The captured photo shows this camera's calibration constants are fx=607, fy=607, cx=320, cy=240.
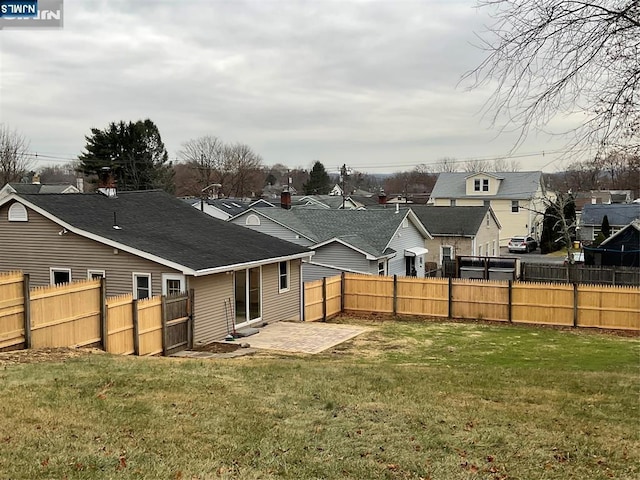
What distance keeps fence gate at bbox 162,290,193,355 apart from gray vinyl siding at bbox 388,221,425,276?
1538 cm

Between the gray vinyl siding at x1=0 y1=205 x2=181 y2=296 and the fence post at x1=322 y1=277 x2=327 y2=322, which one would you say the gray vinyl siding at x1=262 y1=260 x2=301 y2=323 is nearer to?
the fence post at x1=322 y1=277 x2=327 y2=322

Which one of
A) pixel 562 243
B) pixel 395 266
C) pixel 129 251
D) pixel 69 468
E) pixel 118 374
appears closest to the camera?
pixel 69 468

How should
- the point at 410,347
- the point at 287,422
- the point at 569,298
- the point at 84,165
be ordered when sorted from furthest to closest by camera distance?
the point at 84,165 < the point at 569,298 < the point at 410,347 < the point at 287,422

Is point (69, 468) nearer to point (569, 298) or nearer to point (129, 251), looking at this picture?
point (129, 251)

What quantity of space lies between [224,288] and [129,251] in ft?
9.80

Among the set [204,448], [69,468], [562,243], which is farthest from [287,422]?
[562,243]

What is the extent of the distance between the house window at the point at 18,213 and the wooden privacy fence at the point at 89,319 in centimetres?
620

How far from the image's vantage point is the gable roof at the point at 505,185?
189 feet

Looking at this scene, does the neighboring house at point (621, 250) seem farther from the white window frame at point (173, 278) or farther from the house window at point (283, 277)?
the white window frame at point (173, 278)

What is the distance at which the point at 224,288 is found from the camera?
1819cm

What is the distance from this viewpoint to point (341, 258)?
2845cm

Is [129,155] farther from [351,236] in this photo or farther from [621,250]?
[621,250]

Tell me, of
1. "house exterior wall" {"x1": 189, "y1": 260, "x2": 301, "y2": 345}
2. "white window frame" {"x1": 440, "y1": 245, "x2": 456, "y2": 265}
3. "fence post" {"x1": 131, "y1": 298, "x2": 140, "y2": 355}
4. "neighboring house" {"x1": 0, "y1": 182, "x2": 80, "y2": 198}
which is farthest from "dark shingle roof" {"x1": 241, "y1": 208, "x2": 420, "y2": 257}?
"neighboring house" {"x1": 0, "y1": 182, "x2": 80, "y2": 198}

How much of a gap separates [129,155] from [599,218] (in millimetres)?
47091
